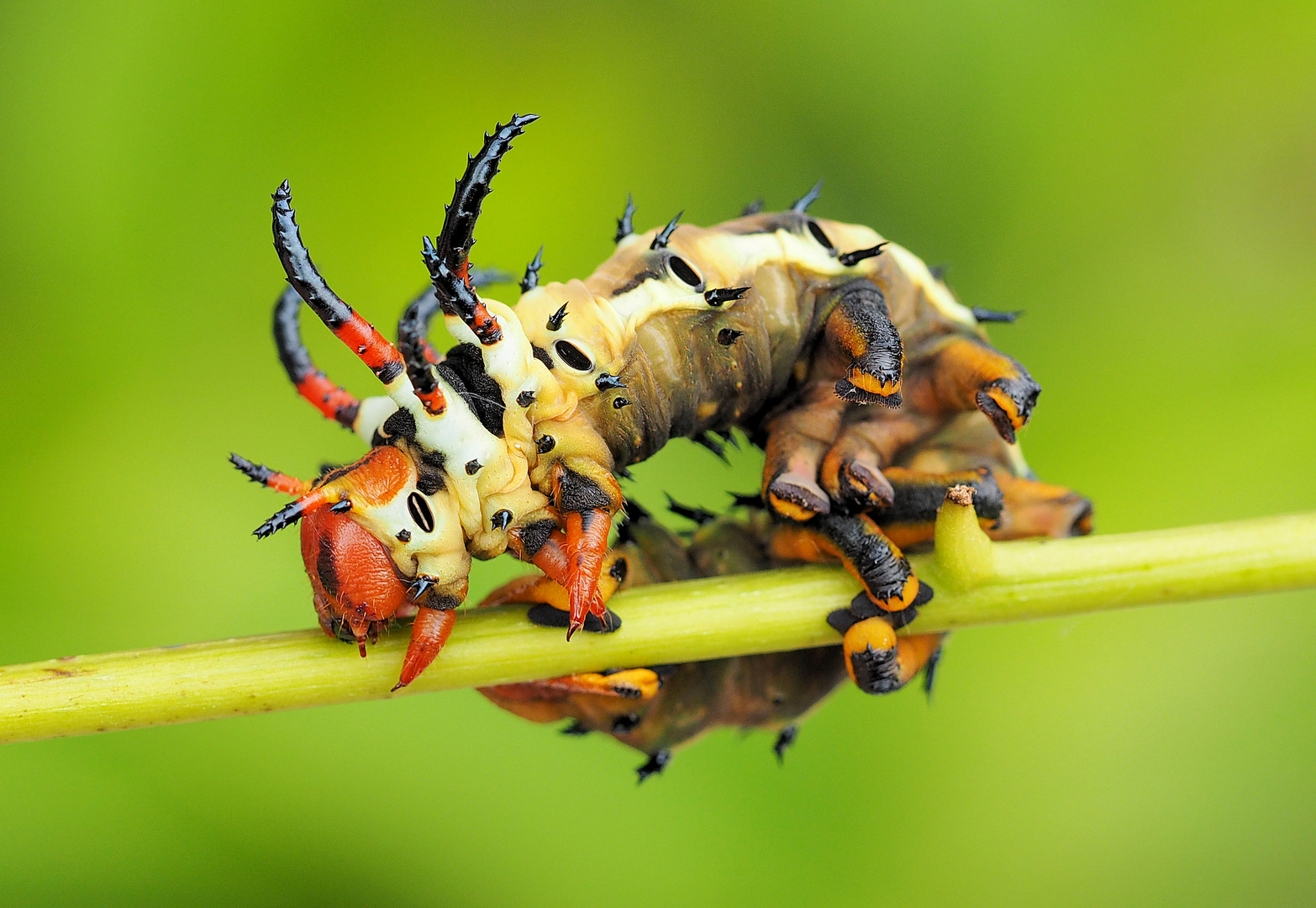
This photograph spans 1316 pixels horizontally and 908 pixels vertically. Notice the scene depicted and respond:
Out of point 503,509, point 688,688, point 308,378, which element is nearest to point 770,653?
point 688,688

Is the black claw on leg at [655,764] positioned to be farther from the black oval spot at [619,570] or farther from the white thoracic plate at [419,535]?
the white thoracic plate at [419,535]

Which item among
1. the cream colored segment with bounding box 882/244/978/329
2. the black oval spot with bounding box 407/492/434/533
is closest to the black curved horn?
the black oval spot with bounding box 407/492/434/533

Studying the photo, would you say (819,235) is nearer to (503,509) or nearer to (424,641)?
(503,509)

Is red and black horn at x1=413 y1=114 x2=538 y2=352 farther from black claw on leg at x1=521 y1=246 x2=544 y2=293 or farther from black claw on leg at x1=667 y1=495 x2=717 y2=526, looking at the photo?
black claw on leg at x1=667 y1=495 x2=717 y2=526

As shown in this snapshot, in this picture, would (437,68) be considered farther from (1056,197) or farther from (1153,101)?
(1153,101)

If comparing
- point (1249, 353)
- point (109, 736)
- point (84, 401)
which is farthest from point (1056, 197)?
point (109, 736)

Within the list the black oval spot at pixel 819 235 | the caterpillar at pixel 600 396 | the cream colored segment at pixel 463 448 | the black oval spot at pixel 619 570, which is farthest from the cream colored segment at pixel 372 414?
the black oval spot at pixel 819 235
